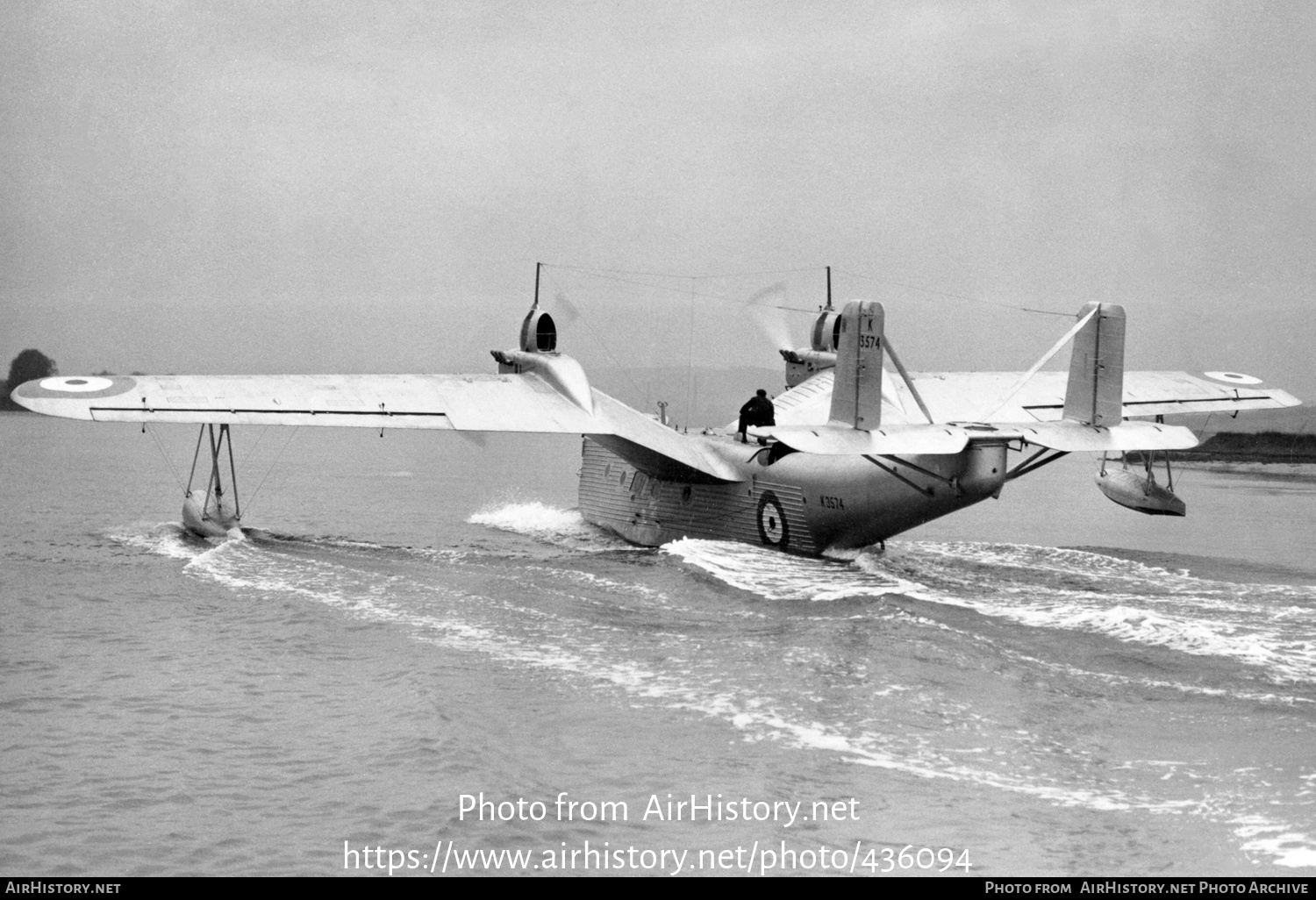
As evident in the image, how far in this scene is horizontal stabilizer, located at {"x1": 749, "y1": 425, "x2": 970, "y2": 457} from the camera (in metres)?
18.4

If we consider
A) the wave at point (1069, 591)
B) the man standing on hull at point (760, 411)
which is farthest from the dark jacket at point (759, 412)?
the wave at point (1069, 591)

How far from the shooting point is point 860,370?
19.0m

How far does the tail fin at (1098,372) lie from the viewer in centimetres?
1956

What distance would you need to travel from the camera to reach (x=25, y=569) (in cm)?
2153

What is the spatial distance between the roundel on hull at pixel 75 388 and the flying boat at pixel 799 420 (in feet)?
0.13

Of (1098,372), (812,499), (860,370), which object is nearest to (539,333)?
(812,499)

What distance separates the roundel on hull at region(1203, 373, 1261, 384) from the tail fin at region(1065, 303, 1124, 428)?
418 inches

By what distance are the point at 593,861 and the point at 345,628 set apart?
8.78 metres

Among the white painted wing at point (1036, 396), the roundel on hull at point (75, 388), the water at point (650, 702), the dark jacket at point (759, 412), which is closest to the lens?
the water at point (650, 702)

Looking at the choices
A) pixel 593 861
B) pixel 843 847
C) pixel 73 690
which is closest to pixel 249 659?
pixel 73 690

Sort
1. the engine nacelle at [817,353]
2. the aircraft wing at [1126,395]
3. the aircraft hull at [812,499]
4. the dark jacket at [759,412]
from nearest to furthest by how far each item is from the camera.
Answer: the aircraft hull at [812,499] < the dark jacket at [759,412] < the aircraft wing at [1126,395] < the engine nacelle at [817,353]

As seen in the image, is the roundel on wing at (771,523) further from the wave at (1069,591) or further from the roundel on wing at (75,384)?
the roundel on wing at (75,384)
